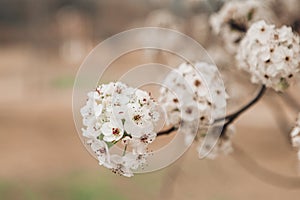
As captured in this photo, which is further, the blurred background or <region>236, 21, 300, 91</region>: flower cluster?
the blurred background

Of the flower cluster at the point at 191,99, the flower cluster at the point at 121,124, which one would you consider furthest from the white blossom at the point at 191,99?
the flower cluster at the point at 121,124

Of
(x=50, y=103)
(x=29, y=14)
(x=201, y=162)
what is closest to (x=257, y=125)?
(x=201, y=162)

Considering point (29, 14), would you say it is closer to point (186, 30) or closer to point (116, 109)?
point (186, 30)

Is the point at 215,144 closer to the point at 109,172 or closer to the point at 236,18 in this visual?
the point at 236,18

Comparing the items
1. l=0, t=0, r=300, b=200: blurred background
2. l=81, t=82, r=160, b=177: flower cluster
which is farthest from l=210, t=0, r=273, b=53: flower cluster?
l=81, t=82, r=160, b=177: flower cluster

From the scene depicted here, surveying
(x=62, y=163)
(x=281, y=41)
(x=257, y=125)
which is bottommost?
(x=281, y=41)

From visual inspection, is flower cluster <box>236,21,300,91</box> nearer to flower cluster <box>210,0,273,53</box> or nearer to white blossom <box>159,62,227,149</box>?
white blossom <box>159,62,227,149</box>

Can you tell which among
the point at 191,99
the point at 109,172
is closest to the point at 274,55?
the point at 191,99
